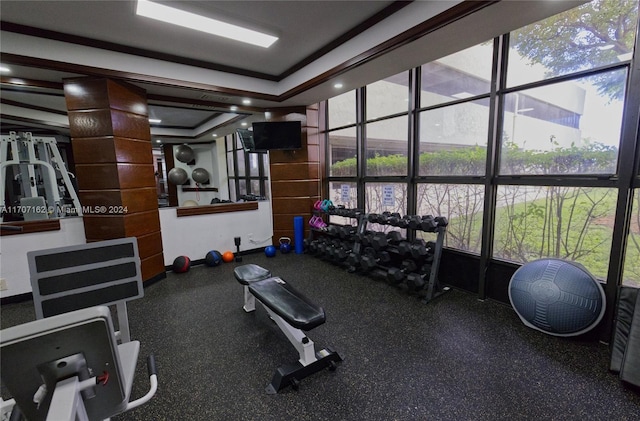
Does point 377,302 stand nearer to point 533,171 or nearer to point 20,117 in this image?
point 533,171

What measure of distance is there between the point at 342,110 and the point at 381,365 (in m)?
3.79

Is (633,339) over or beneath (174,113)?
beneath

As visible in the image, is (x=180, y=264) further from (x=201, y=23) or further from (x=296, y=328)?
(x=201, y=23)

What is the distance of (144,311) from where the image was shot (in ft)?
9.76

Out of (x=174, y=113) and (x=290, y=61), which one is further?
(x=174, y=113)

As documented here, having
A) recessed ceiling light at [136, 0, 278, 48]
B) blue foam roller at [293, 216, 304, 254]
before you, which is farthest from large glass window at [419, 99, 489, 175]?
blue foam roller at [293, 216, 304, 254]

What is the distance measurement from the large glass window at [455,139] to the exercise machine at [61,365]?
3.33 metres

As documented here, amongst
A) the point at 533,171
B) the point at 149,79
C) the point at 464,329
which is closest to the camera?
the point at 464,329

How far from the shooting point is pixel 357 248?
4000 mm

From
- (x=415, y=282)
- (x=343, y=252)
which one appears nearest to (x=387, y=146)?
(x=343, y=252)

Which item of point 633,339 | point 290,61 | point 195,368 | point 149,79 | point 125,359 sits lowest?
point 195,368

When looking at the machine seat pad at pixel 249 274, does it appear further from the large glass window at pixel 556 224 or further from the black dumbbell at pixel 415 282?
the large glass window at pixel 556 224

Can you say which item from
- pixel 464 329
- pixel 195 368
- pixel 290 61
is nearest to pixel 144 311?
pixel 195 368

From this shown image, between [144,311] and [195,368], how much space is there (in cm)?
127
